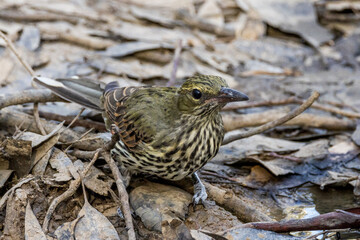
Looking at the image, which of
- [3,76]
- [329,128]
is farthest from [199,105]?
[3,76]

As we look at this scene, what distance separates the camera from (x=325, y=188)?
227 inches

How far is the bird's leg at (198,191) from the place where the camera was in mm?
5003

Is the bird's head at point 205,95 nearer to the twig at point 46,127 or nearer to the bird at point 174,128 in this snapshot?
the bird at point 174,128

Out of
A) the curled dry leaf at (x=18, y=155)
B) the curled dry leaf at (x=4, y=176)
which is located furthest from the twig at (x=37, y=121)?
the curled dry leaf at (x=4, y=176)

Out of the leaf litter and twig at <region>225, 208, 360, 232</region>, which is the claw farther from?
twig at <region>225, 208, 360, 232</region>

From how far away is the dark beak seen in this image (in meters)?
4.66

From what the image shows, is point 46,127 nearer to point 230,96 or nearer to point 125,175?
point 125,175

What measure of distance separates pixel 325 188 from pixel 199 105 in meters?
1.91

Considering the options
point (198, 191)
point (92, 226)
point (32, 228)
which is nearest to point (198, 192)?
point (198, 191)

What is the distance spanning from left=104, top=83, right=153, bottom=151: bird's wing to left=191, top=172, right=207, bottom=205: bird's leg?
2.25 feet

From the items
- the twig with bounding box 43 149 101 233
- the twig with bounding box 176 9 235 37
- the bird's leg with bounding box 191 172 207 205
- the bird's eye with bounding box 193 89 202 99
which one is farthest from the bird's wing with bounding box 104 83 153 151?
the twig with bounding box 176 9 235 37

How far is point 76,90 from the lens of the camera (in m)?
6.02

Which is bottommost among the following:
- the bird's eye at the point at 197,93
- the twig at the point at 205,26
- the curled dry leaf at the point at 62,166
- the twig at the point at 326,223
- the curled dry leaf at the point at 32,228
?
the twig at the point at 205,26

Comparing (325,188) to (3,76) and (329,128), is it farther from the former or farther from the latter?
(3,76)
